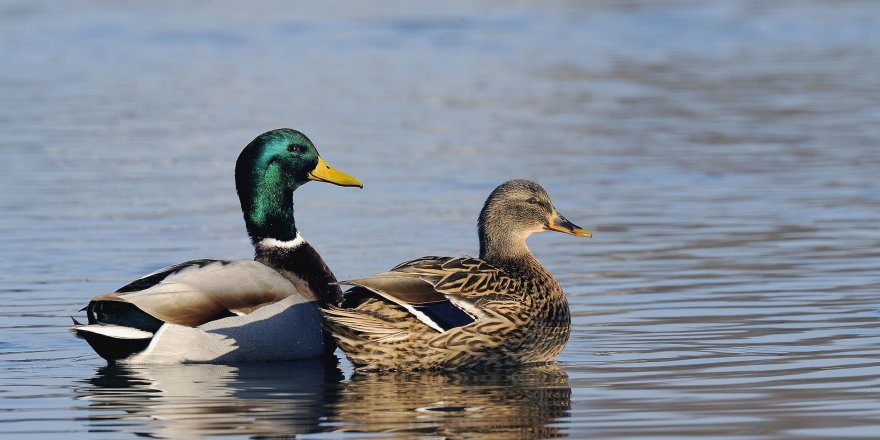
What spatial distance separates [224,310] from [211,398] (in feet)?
3.83

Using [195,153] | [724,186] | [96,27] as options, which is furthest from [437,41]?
[724,186]

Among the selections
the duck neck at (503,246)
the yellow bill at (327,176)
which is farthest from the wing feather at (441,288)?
the yellow bill at (327,176)

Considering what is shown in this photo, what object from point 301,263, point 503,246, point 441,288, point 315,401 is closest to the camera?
point 315,401

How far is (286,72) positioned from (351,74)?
1.23 metres

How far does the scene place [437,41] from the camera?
32062 mm

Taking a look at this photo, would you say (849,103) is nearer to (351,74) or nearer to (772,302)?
(351,74)

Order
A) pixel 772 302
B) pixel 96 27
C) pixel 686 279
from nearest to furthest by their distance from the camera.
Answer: pixel 772 302 → pixel 686 279 → pixel 96 27

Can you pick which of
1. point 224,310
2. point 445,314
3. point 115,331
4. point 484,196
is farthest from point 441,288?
point 484,196

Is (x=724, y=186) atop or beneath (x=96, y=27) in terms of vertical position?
beneath

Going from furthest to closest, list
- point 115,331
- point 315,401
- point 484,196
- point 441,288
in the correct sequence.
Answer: point 484,196 → point 115,331 → point 441,288 → point 315,401

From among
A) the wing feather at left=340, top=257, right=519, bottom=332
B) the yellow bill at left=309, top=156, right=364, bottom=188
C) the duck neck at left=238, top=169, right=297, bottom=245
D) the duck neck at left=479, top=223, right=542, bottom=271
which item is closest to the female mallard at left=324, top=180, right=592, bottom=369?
the wing feather at left=340, top=257, right=519, bottom=332

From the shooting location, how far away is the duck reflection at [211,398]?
303 inches

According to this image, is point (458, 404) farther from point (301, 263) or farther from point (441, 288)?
point (301, 263)

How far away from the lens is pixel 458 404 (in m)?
8.16
